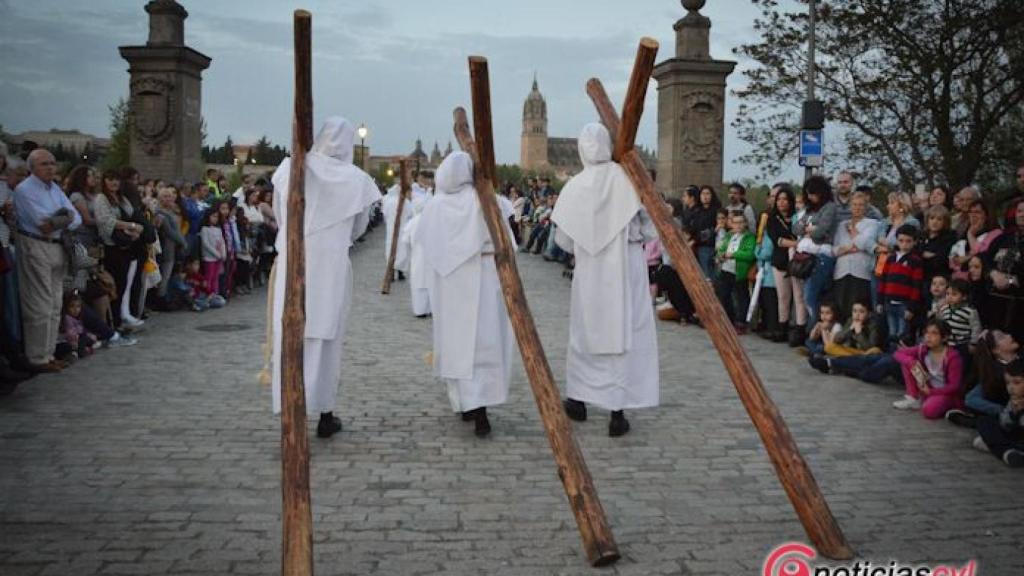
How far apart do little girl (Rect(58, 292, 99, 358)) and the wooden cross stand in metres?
6.30

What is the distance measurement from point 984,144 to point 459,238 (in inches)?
565

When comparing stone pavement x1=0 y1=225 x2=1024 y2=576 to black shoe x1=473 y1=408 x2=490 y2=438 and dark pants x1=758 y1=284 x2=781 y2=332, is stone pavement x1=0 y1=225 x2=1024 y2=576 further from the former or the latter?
dark pants x1=758 y1=284 x2=781 y2=332

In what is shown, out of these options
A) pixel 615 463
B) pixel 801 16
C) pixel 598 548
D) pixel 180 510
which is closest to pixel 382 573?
pixel 598 548

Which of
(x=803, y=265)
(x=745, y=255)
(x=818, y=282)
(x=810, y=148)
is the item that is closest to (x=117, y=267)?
(x=745, y=255)

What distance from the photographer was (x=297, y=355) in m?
4.58

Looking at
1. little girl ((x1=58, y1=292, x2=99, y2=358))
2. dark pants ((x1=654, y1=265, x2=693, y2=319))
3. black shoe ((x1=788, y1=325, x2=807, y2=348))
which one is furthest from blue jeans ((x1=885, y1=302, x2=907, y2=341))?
little girl ((x1=58, y1=292, x2=99, y2=358))

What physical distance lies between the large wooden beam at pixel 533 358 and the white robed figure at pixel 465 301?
0.42m

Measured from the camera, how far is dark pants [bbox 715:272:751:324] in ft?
39.6

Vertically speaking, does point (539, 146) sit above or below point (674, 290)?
above

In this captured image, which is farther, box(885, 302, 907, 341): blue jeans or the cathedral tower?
the cathedral tower

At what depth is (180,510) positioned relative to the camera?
15.9ft

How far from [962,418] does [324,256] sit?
5.10m

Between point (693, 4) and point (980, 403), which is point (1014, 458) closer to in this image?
point (980, 403)

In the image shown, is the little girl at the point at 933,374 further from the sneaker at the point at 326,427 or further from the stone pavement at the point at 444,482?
the sneaker at the point at 326,427
